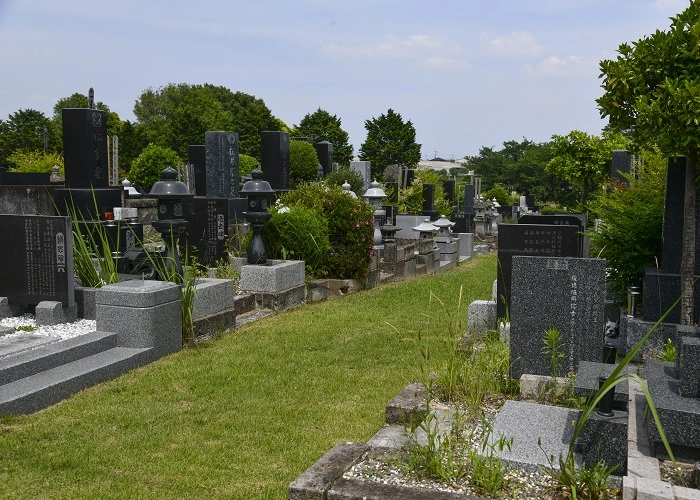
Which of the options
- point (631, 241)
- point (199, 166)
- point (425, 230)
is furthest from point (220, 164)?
point (631, 241)

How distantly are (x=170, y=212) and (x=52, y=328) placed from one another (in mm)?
1856

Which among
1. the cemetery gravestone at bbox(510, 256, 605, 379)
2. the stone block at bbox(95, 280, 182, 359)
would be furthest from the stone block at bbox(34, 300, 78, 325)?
the cemetery gravestone at bbox(510, 256, 605, 379)

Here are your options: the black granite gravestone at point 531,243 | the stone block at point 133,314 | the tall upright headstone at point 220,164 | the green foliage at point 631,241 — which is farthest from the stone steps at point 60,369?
the tall upright headstone at point 220,164

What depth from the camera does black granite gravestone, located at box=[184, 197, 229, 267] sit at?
1135cm

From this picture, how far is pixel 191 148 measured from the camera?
21344mm

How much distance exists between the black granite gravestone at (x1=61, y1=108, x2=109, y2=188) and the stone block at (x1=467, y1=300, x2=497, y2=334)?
7884mm

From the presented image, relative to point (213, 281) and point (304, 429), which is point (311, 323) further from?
point (304, 429)

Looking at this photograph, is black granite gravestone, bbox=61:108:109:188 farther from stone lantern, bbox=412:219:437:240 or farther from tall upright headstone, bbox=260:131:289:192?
stone lantern, bbox=412:219:437:240

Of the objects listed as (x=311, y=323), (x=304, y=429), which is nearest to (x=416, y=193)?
(x=311, y=323)

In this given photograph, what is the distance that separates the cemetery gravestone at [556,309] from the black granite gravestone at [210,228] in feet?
21.4

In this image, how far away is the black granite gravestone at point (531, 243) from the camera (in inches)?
305

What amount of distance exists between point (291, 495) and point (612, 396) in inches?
71.2

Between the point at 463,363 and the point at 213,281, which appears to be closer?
the point at 463,363

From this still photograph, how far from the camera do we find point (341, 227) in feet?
39.4
